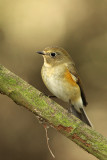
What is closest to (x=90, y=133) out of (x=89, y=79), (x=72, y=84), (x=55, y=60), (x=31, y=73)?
(x=72, y=84)

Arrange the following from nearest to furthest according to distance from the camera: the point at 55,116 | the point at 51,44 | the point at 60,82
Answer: the point at 55,116
the point at 60,82
the point at 51,44

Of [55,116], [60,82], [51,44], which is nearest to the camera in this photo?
[55,116]

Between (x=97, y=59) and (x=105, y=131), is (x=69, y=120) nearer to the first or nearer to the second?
A: (x=105, y=131)

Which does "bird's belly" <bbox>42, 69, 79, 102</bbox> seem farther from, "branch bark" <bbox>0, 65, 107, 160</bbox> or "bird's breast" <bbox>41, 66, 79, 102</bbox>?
"branch bark" <bbox>0, 65, 107, 160</bbox>

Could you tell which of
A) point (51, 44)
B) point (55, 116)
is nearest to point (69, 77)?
point (55, 116)

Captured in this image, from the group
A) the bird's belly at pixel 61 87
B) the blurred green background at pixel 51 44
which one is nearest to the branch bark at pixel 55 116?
the bird's belly at pixel 61 87

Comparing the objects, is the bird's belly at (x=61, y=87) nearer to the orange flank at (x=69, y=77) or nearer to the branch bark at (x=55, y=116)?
the orange flank at (x=69, y=77)

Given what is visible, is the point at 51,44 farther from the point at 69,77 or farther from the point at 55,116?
the point at 55,116

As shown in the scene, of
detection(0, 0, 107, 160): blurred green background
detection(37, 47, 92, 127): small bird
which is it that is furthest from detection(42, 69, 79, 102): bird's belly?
detection(0, 0, 107, 160): blurred green background
